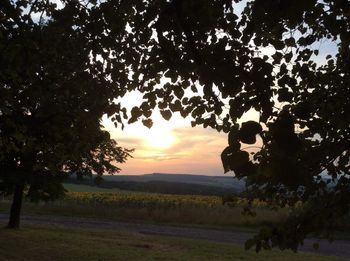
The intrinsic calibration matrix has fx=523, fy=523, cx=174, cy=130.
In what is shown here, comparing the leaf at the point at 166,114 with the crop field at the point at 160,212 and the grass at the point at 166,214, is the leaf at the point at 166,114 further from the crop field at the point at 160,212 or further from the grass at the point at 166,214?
the grass at the point at 166,214

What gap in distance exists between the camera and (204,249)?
1536 centimetres

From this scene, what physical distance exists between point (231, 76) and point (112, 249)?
473 inches

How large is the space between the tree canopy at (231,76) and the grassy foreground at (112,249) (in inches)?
255

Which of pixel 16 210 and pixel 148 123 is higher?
pixel 148 123

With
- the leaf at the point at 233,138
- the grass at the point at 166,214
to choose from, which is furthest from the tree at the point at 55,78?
the grass at the point at 166,214

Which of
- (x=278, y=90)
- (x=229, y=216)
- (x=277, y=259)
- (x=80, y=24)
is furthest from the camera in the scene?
(x=229, y=216)

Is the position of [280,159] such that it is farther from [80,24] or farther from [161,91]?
[80,24]

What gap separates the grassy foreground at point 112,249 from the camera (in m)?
13.3

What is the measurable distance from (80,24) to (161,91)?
1166 mm

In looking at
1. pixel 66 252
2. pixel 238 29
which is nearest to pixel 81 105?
pixel 238 29

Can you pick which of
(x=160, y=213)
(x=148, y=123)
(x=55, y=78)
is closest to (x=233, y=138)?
(x=148, y=123)

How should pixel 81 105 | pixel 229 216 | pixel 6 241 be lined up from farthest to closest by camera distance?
pixel 229 216
pixel 6 241
pixel 81 105

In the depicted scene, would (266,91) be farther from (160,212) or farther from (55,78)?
(160,212)

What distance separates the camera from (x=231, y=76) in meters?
3.30
